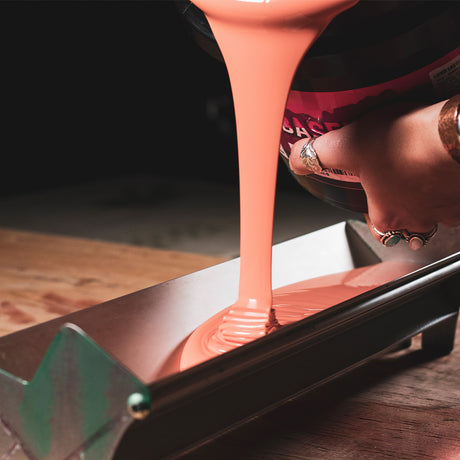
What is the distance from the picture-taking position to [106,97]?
4027mm

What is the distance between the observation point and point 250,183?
850mm

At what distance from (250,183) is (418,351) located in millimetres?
553

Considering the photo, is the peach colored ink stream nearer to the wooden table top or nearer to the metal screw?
the wooden table top

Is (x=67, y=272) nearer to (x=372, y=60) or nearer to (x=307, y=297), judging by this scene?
(x=307, y=297)

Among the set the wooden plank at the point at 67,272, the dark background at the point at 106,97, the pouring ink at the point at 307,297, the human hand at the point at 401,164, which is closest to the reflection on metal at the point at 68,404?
the pouring ink at the point at 307,297

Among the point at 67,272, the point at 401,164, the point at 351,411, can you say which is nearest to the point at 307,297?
the point at 351,411

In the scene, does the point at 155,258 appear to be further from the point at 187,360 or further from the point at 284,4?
the point at 284,4

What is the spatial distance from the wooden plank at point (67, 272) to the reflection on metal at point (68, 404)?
0.67 meters

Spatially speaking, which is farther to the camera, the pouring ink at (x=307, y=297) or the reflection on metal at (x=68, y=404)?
the pouring ink at (x=307, y=297)

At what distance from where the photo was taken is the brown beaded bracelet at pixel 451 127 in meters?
0.76

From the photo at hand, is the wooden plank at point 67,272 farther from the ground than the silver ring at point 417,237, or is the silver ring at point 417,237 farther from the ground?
the wooden plank at point 67,272

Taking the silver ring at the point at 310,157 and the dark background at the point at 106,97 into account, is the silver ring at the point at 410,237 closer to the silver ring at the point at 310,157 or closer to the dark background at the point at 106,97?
the silver ring at the point at 310,157

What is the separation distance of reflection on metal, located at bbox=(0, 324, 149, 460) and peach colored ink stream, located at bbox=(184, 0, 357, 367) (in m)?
0.27

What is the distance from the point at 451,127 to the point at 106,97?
11.4 ft
